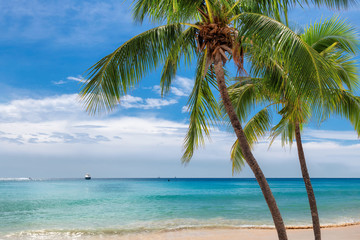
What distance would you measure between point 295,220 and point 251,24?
49.9ft

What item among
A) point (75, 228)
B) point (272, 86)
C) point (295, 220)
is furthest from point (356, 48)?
point (75, 228)

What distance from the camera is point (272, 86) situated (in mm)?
6590

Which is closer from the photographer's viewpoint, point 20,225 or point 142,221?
point 20,225

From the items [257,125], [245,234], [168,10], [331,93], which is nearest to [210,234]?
[245,234]

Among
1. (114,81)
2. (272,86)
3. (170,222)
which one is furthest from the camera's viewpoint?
(170,222)

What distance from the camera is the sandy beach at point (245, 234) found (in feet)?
39.8

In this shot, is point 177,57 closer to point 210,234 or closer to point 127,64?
point 127,64

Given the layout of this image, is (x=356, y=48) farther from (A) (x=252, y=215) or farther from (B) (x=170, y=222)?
(A) (x=252, y=215)

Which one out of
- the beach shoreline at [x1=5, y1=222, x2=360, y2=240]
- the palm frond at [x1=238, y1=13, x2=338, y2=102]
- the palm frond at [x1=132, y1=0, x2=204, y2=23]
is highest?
the palm frond at [x1=132, y1=0, x2=204, y2=23]

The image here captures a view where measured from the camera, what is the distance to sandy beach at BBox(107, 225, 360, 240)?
39.8 feet

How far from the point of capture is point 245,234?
12938 mm

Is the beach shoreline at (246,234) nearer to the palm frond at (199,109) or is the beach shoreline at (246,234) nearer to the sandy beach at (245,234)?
the sandy beach at (245,234)

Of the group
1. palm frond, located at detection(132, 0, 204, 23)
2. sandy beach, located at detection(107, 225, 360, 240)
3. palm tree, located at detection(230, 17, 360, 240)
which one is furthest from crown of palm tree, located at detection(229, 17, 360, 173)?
sandy beach, located at detection(107, 225, 360, 240)

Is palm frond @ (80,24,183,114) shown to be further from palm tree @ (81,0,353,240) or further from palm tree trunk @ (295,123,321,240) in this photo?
palm tree trunk @ (295,123,321,240)
